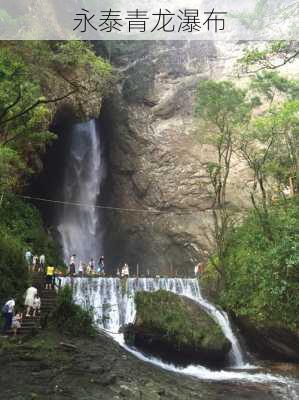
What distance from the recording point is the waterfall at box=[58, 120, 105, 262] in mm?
27141

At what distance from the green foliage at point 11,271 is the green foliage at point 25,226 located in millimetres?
3375

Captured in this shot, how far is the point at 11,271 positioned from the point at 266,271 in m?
8.66

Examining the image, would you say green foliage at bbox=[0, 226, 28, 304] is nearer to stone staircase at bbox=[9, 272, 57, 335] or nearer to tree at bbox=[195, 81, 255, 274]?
stone staircase at bbox=[9, 272, 57, 335]

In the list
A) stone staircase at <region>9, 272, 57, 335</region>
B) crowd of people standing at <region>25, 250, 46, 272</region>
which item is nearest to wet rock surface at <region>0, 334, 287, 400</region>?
stone staircase at <region>9, 272, 57, 335</region>

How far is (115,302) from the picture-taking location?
48.8ft

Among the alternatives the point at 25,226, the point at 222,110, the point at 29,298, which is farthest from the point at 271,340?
the point at 25,226

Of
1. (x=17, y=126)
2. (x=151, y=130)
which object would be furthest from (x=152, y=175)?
(x=17, y=126)

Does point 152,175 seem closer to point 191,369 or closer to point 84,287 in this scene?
point 84,287

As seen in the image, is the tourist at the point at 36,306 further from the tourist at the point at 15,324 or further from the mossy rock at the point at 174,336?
the mossy rock at the point at 174,336

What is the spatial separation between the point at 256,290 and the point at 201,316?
233 centimetres

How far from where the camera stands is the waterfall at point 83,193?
27141 millimetres

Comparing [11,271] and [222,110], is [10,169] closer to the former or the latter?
[11,271]

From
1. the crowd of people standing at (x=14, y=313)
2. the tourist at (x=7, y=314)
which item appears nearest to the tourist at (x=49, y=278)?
the crowd of people standing at (x=14, y=313)

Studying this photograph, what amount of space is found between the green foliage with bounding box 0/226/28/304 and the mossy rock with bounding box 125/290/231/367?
368 centimetres
